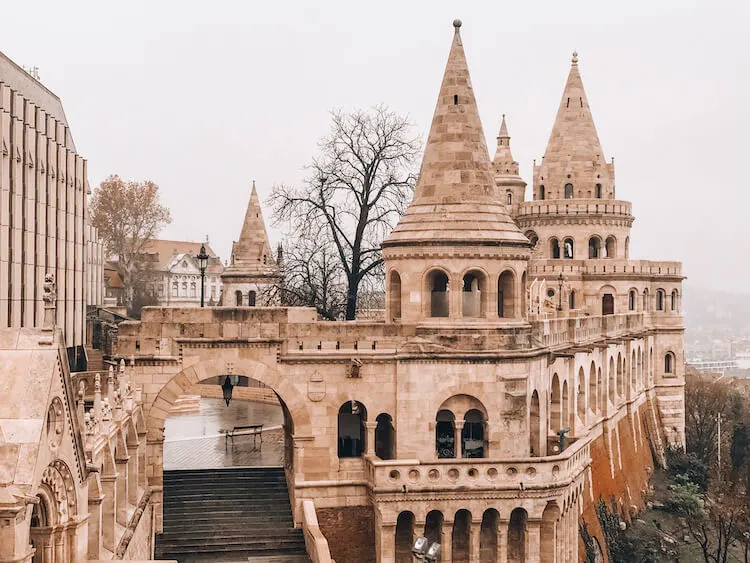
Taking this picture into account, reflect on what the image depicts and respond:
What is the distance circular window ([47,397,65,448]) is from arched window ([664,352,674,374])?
148ft

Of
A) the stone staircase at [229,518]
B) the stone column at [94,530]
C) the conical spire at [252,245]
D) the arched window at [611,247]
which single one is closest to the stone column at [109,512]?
the stone column at [94,530]

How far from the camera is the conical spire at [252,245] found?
5453cm

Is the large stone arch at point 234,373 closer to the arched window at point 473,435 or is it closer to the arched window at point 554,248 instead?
the arched window at point 473,435

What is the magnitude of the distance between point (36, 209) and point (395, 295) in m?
14.8

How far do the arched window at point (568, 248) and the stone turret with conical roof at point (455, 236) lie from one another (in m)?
27.3

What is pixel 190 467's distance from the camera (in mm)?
28922

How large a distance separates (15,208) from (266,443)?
10753 millimetres

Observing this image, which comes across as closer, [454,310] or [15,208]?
[454,310]

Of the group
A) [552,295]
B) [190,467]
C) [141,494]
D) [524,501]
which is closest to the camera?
[141,494]

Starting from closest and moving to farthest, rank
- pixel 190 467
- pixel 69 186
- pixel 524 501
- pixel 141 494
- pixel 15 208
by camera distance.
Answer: pixel 141 494 → pixel 524 501 → pixel 190 467 → pixel 15 208 → pixel 69 186

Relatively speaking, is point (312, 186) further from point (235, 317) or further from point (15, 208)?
point (235, 317)

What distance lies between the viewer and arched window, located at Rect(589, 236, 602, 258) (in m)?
53.0

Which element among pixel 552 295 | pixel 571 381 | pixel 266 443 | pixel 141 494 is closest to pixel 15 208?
pixel 266 443

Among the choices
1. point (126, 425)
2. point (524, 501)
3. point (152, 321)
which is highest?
point (152, 321)
